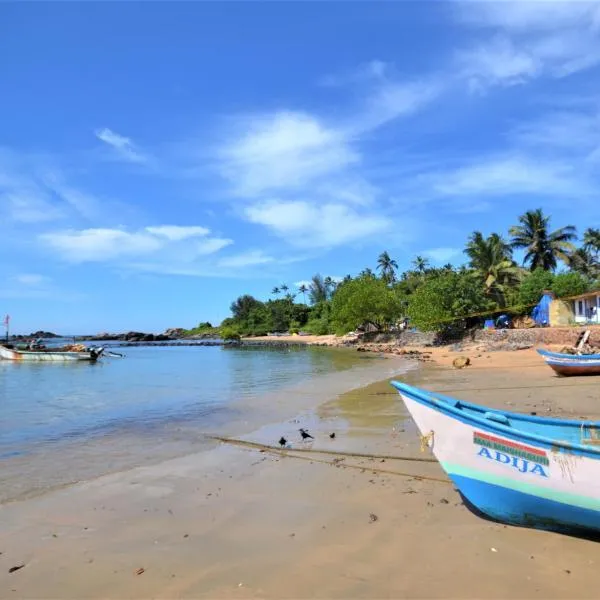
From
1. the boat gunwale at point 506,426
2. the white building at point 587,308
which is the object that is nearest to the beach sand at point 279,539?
the boat gunwale at point 506,426

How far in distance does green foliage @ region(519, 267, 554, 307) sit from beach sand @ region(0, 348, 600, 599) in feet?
126

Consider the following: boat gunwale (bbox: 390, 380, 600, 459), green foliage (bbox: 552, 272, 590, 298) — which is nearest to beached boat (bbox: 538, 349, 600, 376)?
boat gunwale (bbox: 390, 380, 600, 459)

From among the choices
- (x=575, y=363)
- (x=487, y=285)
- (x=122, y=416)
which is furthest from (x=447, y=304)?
(x=122, y=416)

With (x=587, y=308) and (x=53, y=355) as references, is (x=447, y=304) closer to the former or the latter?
(x=587, y=308)

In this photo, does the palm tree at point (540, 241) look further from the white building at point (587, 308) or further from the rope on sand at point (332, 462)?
the rope on sand at point (332, 462)

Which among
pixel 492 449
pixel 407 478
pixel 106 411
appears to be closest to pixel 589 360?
pixel 407 478

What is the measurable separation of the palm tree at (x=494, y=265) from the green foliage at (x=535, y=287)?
4.26 m

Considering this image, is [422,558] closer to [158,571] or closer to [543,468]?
[543,468]

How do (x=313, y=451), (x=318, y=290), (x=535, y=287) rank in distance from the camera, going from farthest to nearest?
1. (x=318, y=290)
2. (x=535, y=287)
3. (x=313, y=451)

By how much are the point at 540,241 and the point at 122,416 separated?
151ft

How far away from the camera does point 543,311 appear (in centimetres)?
4022

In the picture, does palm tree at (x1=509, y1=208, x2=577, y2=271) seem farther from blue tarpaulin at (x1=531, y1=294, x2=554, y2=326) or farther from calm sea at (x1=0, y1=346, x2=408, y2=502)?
calm sea at (x1=0, y1=346, x2=408, y2=502)

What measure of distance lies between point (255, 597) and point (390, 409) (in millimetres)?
9045

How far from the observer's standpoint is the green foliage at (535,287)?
42.1 m
